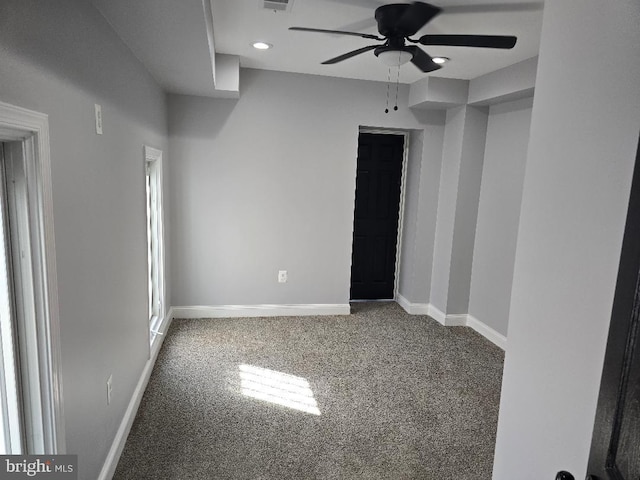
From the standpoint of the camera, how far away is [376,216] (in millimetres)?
4812

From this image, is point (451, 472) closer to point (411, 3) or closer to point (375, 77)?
point (411, 3)

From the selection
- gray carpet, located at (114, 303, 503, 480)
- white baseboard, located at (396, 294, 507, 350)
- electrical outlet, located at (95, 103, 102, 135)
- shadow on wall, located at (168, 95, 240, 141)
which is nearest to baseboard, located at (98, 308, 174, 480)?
gray carpet, located at (114, 303, 503, 480)

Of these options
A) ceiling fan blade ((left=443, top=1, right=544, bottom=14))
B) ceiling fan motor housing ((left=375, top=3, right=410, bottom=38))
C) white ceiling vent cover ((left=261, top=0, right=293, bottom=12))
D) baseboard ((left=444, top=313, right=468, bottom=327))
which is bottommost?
baseboard ((left=444, top=313, right=468, bottom=327))

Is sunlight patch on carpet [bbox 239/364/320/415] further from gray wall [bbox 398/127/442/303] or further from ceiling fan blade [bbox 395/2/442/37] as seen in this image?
ceiling fan blade [bbox 395/2/442/37]

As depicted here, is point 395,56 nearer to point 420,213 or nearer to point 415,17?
point 415,17

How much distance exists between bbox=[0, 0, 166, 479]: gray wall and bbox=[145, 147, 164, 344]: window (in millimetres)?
830

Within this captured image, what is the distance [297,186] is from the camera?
4.17m

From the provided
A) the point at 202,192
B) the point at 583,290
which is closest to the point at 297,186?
the point at 202,192

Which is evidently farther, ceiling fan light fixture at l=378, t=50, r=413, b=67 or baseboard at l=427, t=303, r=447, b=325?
baseboard at l=427, t=303, r=447, b=325

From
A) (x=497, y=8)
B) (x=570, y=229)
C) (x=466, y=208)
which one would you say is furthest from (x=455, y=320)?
(x=570, y=229)

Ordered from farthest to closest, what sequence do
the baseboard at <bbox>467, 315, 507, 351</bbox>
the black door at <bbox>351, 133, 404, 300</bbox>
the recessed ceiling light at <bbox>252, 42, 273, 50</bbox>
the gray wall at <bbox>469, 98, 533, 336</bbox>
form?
1. the black door at <bbox>351, 133, 404, 300</bbox>
2. the baseboard at <bbox>467, 315, 507, 351</bbox>
3. the gray wall at <bbox>469, 98, 533, 336</bbox>
4. the recessed ceiling light at <bbox>252, 42, 273, 50</bbox>

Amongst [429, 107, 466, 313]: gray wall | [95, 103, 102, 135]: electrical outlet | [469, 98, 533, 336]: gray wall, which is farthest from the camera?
[429, 107, 466, 313]: gray wall

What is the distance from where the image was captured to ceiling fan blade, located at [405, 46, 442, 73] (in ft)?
7.80

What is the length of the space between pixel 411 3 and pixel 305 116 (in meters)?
1.98
